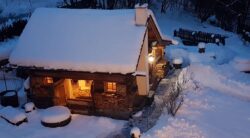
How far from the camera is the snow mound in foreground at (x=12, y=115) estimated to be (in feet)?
59.5

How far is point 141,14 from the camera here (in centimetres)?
1808

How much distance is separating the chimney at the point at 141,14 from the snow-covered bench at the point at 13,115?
6.78 m

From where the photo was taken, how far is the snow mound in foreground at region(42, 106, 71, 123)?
58.5ft

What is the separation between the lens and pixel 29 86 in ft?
65.1

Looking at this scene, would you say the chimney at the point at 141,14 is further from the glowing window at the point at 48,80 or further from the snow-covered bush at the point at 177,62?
the snow-covered bush at the point at 177,62

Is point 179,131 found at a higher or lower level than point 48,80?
lower

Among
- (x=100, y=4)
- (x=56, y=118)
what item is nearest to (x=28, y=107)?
(x=56, y=118)

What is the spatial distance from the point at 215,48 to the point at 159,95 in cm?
845

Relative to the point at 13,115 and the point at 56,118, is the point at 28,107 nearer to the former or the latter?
the point at 13,115

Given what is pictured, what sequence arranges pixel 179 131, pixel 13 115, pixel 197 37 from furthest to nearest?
pixel 197 37
pixel 13 115
pixel 179 131

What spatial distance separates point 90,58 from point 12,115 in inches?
177

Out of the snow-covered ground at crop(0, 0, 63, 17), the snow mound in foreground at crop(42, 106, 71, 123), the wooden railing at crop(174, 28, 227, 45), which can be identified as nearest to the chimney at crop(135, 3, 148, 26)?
the snow mound in foreground at crop(42, 106, 71, 123)

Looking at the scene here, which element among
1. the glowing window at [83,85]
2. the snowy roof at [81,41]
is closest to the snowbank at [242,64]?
the snowy roof at [81,41]

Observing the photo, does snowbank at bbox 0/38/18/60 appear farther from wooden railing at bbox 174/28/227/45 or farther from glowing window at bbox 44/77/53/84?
wooden railing at bbox 174/28/227/45
